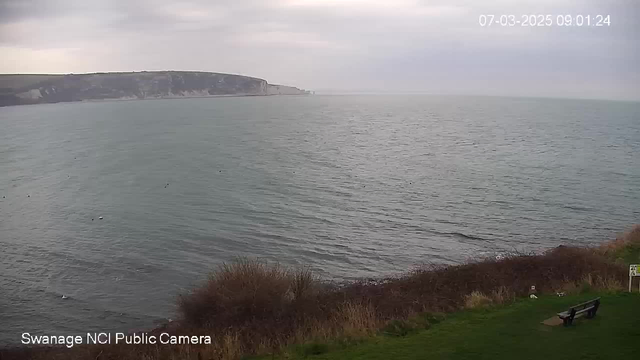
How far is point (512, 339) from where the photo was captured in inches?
383

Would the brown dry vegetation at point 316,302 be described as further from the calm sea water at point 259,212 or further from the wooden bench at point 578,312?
the calm sea water at point 259,212

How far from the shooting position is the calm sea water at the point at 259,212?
2192cm

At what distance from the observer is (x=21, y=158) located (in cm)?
5912

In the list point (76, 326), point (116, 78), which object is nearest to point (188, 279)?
point (76, 326)

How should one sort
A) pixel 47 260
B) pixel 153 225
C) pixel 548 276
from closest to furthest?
pixel 548 276 → pixel 47 260 → pixel 153 225

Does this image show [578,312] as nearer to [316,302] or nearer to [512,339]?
[512,339]

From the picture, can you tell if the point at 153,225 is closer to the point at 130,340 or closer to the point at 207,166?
the point at 130,340

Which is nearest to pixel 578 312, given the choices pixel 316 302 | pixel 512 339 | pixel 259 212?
pixel 512 339

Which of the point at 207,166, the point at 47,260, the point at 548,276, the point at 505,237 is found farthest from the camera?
the point at 207,166

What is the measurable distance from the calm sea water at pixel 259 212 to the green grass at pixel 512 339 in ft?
35.6

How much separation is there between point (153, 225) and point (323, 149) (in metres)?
34.8

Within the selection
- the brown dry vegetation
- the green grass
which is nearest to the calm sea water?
the brown dry vegetation

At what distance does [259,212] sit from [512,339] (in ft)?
80.3

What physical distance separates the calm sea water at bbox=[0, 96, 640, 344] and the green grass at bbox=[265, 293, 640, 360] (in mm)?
10856
